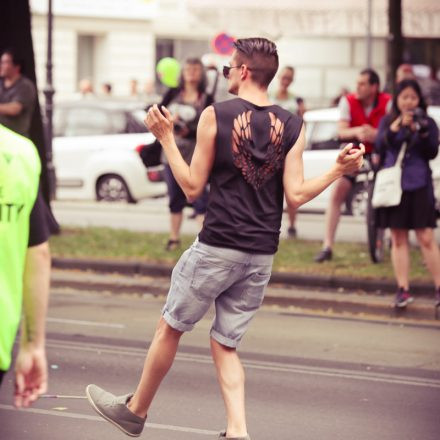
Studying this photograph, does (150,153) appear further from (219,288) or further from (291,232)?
(219,288)

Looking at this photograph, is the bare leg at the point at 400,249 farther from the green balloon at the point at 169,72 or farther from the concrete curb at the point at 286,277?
the green balloon at the point at 169,72

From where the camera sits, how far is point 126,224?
16.3 m

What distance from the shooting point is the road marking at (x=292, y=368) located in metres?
7.86

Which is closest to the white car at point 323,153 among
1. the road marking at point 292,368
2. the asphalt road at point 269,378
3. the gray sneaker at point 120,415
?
the asphalt road at point 269,378

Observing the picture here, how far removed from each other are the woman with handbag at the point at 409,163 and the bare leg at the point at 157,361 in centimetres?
439

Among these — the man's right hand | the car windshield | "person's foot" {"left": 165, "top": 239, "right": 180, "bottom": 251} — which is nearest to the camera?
the man's right hand

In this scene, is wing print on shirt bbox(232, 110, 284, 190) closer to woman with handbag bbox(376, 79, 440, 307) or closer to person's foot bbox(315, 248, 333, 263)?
woman with handbag bbox(376, 79, 440, 307)

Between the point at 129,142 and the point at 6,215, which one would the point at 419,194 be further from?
the point at 129,142

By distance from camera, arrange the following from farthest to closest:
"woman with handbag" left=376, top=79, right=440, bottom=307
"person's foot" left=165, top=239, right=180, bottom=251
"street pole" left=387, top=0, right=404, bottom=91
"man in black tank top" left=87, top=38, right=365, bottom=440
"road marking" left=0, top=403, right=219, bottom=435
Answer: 1. "street pole" left=387, top=0, right=404, bottom=91
2. "person's foot" left=165, top=239, right=180, bottom=251
3. "woman with handbag" left=376, top=79, right=440, bottom=307
4. "road marking" left=0, top=403, right=219, bottom=435
5. "man in black tank top" left=87, top=38, right=365, bottom=440

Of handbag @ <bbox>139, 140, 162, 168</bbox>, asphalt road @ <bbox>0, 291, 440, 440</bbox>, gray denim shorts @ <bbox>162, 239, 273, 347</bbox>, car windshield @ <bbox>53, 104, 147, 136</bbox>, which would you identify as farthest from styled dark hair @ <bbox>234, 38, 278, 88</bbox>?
car windshield @ <bbox>53, 104, 147, 136</bbox>

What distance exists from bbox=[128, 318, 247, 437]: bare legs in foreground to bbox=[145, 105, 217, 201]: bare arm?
0.62 metres

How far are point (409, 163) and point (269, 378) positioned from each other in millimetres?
2853

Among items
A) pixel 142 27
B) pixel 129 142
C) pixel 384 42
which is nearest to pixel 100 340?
pixel 129 142

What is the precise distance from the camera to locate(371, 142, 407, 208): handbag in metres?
9.94
